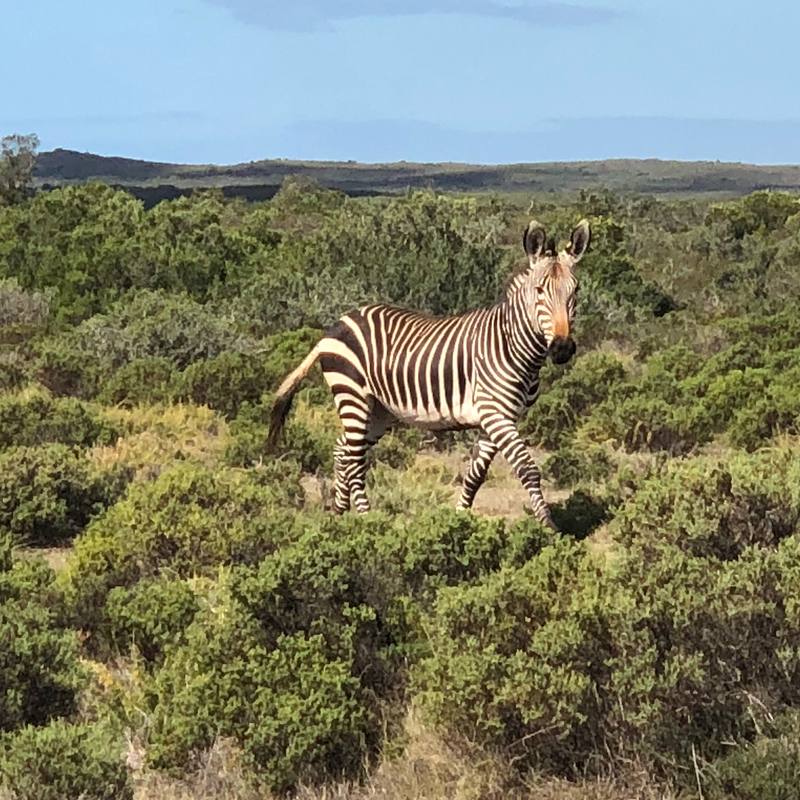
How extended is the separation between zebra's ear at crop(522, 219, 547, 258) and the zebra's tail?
2.07 metres

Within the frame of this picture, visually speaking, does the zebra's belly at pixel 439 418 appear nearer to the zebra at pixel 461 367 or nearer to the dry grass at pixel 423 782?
the zebra at pixel 461 367

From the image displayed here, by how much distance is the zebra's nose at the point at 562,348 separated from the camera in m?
7.75

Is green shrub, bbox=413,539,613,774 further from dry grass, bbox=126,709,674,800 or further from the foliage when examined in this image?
the foliage

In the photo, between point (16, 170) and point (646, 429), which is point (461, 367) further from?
point (16, 170)

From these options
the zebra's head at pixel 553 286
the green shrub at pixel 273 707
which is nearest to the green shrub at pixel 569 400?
the zebra's head at pixel 553 286

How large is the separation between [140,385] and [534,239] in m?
7.03

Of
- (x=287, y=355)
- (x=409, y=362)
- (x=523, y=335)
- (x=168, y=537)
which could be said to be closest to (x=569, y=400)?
(x=287, y=355)


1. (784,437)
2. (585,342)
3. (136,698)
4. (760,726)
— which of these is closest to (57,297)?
(585,342)

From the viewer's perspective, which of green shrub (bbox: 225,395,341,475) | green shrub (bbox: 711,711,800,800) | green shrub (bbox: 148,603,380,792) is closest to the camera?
green shrub (bbox: 711,711,800,800)

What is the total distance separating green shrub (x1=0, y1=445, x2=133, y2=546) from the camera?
27.6 ft

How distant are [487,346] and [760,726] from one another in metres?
4.64

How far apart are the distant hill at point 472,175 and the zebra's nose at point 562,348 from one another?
14302 cm

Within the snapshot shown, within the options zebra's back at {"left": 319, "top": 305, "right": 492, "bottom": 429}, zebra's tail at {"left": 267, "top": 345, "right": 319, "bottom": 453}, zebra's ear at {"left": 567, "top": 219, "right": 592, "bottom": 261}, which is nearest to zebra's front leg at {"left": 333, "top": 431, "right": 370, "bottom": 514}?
zebra's back at {"left": 319, "top": 305, "right": 492, "bottom": 429}

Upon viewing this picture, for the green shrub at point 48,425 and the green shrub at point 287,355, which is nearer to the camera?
the green shrub at point 48,425
